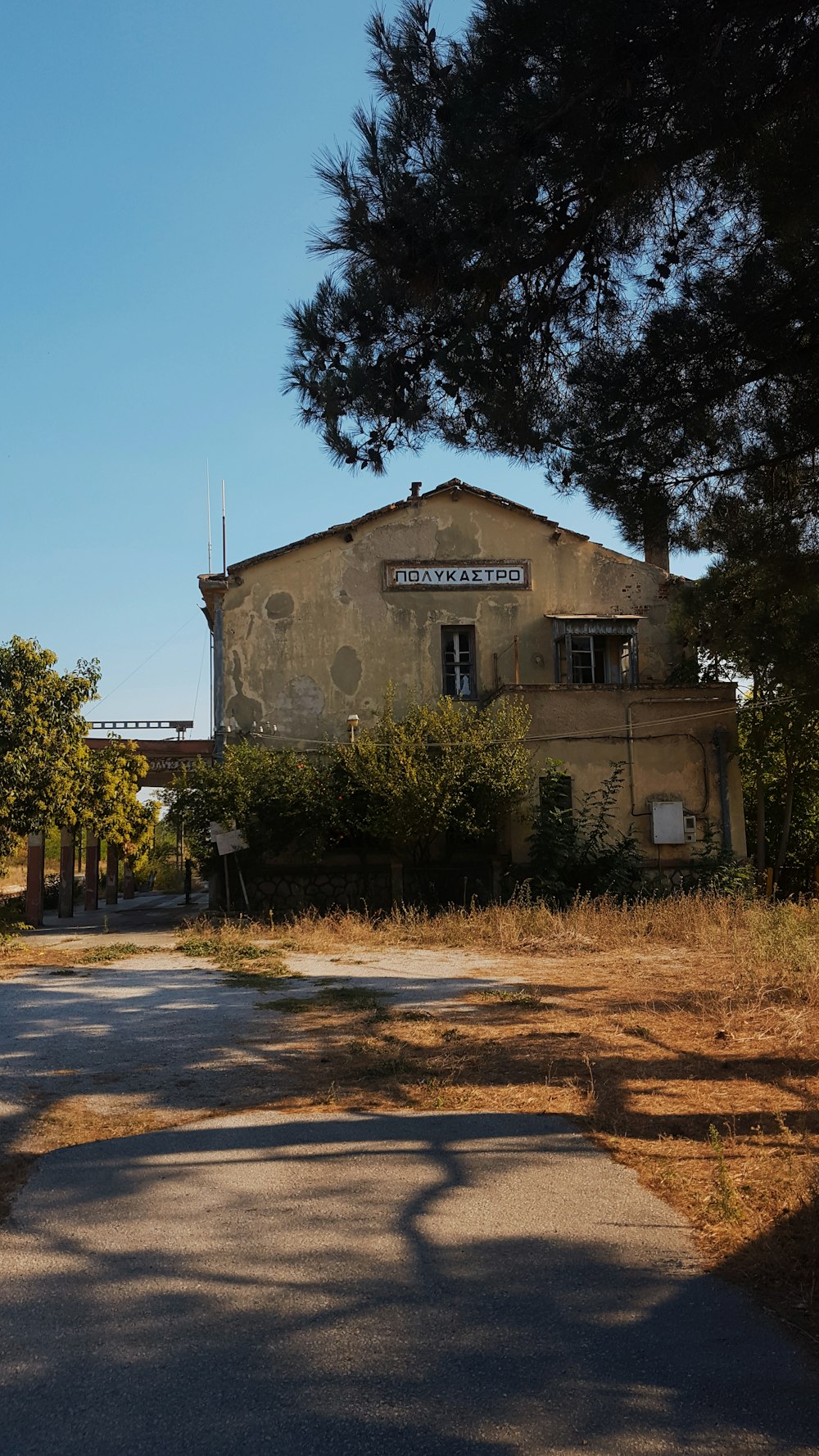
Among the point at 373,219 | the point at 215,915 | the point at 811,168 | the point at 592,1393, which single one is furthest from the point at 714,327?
the point at 215,915

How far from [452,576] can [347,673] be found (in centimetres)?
362

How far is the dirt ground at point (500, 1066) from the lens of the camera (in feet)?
16.2

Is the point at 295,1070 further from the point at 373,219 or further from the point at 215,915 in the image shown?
the point at 215,915

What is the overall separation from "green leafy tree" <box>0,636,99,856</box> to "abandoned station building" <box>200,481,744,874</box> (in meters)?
3.73

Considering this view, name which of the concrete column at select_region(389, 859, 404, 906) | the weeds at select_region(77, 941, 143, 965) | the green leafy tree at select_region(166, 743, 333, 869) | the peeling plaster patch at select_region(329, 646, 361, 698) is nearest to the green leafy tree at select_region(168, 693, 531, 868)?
the green leafy tree at select_region(166, 743, 333, 869)

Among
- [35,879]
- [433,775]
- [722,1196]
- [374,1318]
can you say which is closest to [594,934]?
[433,775]

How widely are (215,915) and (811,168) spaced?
64.9ft

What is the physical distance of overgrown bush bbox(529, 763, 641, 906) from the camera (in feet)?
74.0

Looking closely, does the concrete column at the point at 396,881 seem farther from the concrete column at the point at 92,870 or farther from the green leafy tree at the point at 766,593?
the concrete column at the point at 92,870

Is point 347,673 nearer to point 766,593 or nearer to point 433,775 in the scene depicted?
point 433,775

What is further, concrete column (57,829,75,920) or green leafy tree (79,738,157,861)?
concrete column (57,829,75,920)

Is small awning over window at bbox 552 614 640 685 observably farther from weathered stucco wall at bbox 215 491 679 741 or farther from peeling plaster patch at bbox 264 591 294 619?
peeling plaster patch at bbox 264 591 294 619

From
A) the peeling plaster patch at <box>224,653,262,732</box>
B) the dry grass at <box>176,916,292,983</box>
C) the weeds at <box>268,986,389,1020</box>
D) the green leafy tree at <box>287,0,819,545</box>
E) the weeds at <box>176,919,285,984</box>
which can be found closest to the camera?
the green leafy tree at <box>287,0,819,545</box>

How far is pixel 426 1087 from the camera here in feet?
23.1
